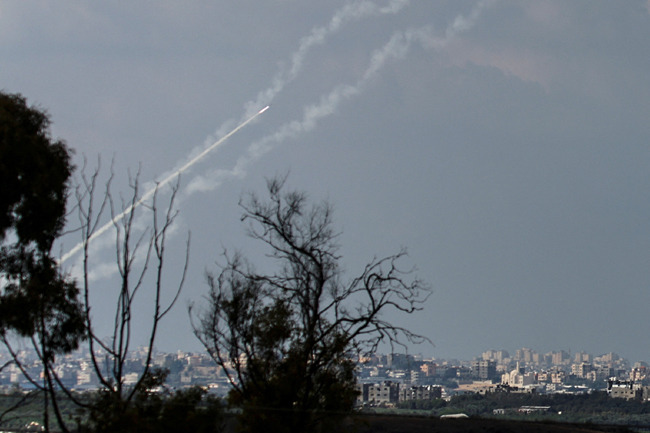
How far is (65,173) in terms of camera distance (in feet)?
35.8

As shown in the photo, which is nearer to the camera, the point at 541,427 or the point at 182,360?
the point at 541,427

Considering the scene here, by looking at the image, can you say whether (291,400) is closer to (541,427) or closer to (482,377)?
(541,427)

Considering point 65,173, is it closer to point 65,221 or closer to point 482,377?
point 65,221

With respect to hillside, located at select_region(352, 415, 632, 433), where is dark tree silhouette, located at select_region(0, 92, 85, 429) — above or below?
above

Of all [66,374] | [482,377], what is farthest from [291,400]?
[482,377]

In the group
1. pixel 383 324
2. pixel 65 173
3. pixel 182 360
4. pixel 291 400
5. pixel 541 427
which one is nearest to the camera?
pixel 541 427

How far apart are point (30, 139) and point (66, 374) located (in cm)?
1373

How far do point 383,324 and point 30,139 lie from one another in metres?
7.21

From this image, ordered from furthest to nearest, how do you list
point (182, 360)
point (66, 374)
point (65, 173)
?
point (182, 360) → point (66, 374) → point (65, 173)

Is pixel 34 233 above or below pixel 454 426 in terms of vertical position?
above

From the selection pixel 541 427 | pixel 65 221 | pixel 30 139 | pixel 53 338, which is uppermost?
pixel 30 139

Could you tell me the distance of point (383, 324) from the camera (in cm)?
1512

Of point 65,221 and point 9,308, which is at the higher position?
Answer: point 65,221

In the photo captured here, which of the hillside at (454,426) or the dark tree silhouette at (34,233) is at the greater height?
the dark tree silhouette at (34,233)
